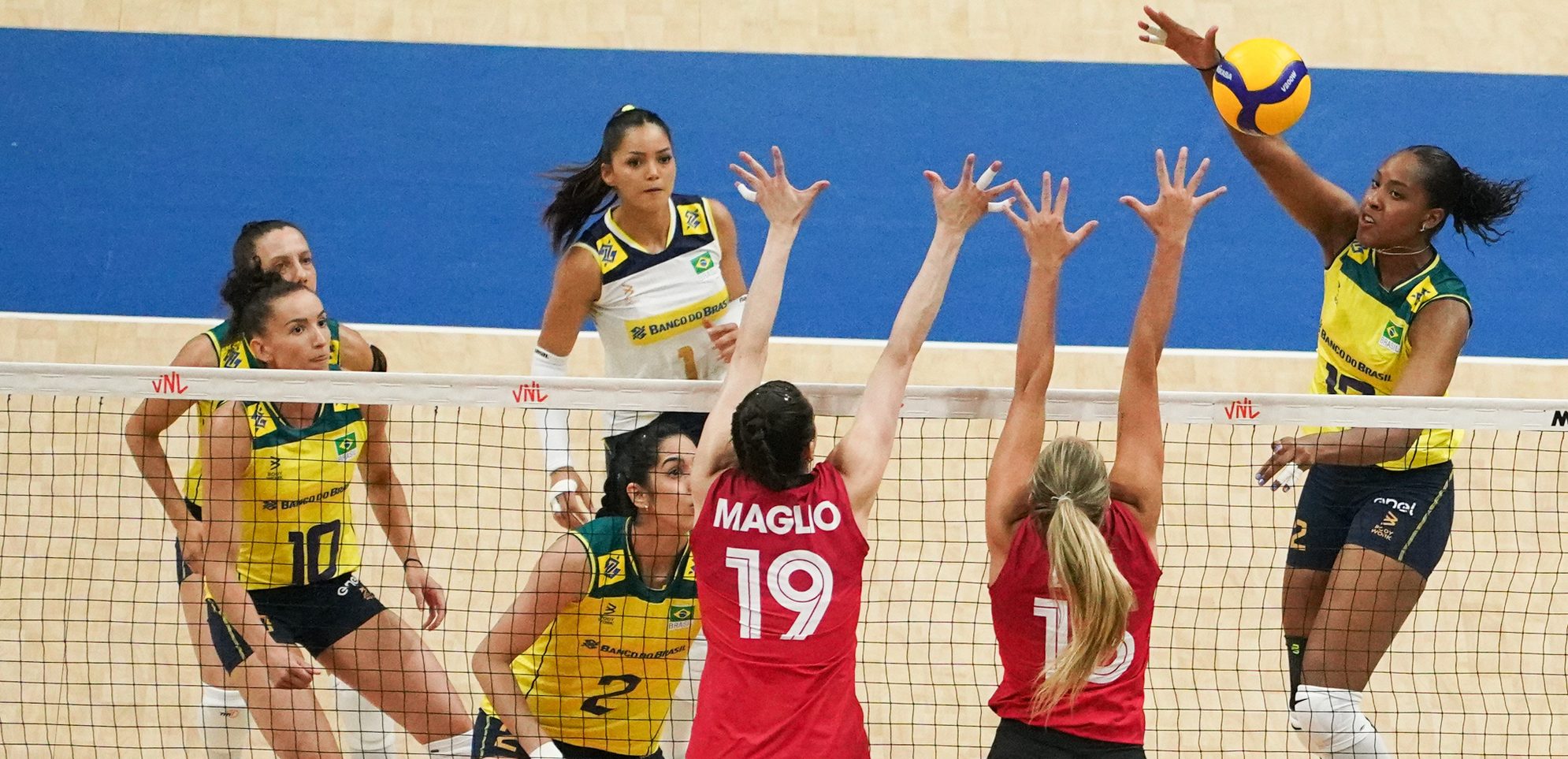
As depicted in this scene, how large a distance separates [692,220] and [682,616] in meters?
1.45

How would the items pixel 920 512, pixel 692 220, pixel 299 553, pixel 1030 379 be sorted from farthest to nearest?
pixel 920 512, pixel 692 220, pixel 299 553, pixel 1030 379

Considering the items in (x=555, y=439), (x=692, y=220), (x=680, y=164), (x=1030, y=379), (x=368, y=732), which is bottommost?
(x=368, y=732)

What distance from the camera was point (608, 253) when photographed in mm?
5031

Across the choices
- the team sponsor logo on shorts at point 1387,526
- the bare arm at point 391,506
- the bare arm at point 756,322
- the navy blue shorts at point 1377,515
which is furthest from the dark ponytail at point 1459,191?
the bare arm at point 391,506

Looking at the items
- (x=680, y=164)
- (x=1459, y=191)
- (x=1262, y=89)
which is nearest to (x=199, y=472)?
(x=1262, y=89)

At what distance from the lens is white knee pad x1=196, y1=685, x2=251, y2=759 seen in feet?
16.2

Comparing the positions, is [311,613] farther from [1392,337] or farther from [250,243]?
[1392,337]

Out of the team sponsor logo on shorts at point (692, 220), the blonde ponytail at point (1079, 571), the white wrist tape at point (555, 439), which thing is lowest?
the blonde ponytail at point (1079, 571)

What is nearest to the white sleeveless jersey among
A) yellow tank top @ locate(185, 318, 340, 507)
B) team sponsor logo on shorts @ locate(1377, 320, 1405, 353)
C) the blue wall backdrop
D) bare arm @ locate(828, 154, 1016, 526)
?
yellow tank top @ locate(185, 318, 340, 507)

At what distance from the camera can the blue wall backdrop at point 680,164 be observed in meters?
7.77

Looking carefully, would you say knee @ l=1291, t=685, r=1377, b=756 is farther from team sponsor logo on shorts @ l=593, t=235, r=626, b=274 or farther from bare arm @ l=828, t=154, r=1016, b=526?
team sponsor logo on shorts @ l=593, t=235, r=626, b=274

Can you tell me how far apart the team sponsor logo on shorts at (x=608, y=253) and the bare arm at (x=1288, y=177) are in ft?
5.85

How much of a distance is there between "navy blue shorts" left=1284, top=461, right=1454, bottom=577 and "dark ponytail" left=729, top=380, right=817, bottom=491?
6.80 ft

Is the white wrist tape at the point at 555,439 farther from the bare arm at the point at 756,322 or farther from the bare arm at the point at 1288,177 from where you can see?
the bare arm at the point at 1288,177
